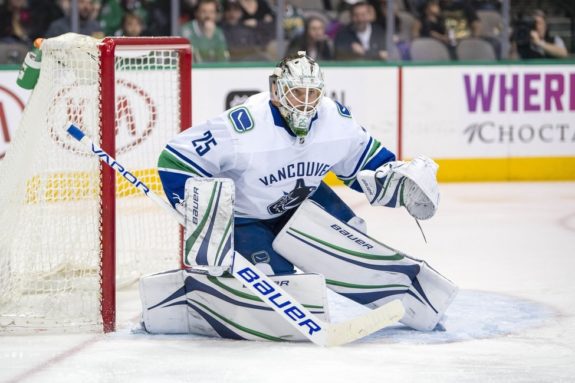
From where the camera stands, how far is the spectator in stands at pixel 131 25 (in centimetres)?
725

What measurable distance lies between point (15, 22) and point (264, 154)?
383cm

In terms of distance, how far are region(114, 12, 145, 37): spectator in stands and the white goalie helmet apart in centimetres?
368

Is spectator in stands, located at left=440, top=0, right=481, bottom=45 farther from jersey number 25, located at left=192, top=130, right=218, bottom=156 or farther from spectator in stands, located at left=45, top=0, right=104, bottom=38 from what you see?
jersey number 25, located at left=192, top=130, right=218, bottom=156

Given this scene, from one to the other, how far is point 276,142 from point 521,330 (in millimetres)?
978

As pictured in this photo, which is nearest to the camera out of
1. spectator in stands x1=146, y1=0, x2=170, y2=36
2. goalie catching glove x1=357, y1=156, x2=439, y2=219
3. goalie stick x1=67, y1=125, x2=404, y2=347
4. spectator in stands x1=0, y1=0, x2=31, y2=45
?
goalie stick x1=67, y1=125, x2=404, y2=347

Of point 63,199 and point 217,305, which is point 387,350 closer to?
point 217,305

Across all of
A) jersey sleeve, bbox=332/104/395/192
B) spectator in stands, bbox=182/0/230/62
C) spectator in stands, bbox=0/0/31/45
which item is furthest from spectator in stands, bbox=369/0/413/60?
jersey sleeve, bbox=332/104/395/192

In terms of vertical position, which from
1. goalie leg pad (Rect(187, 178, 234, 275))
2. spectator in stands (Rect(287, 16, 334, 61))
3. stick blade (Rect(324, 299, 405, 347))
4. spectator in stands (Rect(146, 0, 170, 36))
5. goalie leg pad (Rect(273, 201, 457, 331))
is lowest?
stick blade (Rect(324, 299, 405, 347))

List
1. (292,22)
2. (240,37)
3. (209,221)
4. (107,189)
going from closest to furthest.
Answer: (209,221)
(107,189)
(240,37)
(292,22)

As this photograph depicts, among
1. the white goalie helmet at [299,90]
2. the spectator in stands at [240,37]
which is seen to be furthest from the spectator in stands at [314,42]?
the white goalie helmet at [299,90]

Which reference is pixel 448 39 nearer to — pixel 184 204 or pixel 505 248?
pixel 505 248

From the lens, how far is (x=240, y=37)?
7520mm

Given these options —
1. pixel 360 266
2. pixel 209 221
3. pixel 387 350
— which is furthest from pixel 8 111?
pixel 387 350

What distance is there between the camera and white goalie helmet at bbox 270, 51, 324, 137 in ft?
12.0
